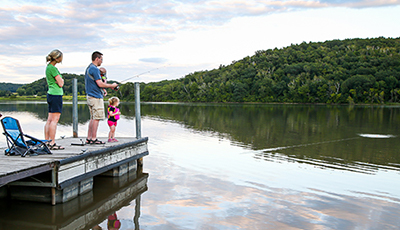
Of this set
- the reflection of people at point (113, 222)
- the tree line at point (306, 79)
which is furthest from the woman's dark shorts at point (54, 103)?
the tree line at point (306, 79)

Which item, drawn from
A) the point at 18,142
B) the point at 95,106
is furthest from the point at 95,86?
the point at 18,142

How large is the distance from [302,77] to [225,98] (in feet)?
80.8

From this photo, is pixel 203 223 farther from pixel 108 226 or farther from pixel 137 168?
pixel 137 168

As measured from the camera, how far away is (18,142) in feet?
19.8

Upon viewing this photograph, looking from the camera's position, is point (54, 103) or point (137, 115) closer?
point (54, 103)

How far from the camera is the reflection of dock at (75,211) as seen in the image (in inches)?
212

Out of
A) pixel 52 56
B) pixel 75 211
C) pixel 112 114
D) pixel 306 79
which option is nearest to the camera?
pixel 75 211

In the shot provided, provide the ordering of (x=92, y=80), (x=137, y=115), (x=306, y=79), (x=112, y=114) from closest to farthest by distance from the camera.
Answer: (x=92, y=80) < (x=112, y=114) < (x=137, y=115) < (x=306, y=79)

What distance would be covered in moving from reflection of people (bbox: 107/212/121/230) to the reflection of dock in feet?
0.38

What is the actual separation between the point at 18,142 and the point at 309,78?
9866 cm

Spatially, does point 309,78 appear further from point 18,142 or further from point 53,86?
point 18,142

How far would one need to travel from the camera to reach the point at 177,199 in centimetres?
680

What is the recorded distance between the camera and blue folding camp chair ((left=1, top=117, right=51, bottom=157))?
5.66 meters

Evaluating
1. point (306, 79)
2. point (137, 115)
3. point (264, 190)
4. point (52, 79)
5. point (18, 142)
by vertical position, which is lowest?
point (264, 190)
